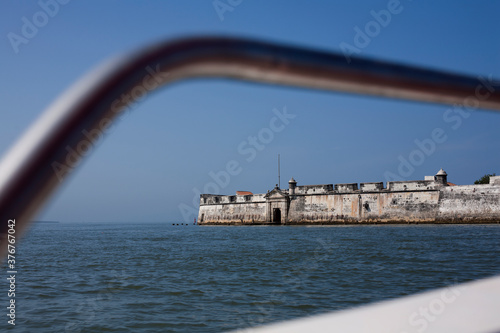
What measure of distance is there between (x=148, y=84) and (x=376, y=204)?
27054mm

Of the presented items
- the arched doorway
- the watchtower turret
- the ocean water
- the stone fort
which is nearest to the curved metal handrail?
the ocean water

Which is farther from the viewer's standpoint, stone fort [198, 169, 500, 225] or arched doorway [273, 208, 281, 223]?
arched doorway [273, 208, 281, 223]

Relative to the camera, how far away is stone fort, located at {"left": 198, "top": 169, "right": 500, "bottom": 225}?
2281 centimetres

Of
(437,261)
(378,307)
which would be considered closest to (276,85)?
(378,307)

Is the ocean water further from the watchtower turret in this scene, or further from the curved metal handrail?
the watchtower turret

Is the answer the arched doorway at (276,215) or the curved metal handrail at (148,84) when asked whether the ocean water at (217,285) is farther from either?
the arched doorway at (276,215)

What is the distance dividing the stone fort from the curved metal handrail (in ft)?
81.4

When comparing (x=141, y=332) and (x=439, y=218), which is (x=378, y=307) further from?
(x=439, y=218)

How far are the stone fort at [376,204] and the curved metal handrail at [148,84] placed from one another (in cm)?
2481

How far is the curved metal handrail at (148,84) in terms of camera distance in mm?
360

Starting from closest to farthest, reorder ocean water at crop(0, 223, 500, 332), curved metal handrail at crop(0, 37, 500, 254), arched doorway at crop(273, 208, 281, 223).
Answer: curved metal handrail at crop(0, 37, 500, 254) < ocean water at crop(0, 223, 500, 332) < arched doorway at crop(273, 208, 281, 223)

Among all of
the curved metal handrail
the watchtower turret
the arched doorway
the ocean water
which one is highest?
the watchtower turret

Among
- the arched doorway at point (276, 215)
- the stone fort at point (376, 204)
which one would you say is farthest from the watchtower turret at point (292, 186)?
the arched doorway at point (276, 215)

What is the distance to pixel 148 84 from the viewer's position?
17.5 inches
